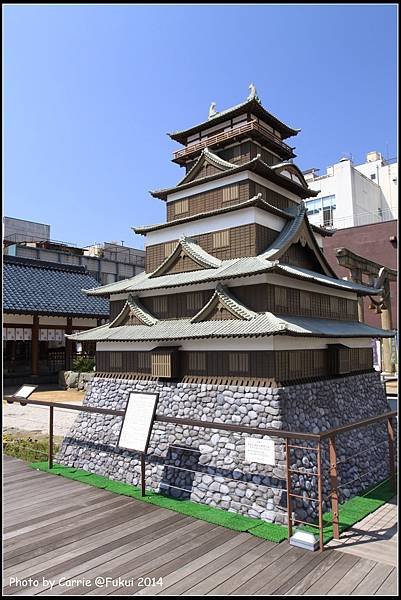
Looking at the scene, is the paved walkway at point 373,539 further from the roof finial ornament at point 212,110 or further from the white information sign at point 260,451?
the roof finial ornament at point 212,110

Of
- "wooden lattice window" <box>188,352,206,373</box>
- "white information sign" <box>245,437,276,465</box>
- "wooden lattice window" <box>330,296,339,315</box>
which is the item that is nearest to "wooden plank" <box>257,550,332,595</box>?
"white information sign" <box>245,437,276,465</box>

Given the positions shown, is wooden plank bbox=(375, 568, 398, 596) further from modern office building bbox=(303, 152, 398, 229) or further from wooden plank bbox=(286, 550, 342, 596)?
modern office building bbox=(303, 152, 398, 229)

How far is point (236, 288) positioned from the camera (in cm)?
1312

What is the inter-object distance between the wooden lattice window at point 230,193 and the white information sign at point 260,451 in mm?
9014

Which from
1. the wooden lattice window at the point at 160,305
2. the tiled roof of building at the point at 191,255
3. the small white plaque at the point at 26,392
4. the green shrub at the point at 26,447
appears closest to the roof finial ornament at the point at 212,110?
the tiled roof of building at the point at 191,255

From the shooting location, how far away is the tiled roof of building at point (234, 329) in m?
11.1

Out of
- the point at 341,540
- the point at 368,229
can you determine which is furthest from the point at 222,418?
the point at 368,229

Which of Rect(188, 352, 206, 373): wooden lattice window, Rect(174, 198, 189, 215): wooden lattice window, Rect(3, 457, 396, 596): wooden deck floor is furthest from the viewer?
Rect(174, 198, 189, 215): wooden lattice window

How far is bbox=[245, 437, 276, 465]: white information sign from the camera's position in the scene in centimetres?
850

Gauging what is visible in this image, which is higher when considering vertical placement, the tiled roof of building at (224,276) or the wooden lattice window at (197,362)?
the tiled roof of building at (224,276)

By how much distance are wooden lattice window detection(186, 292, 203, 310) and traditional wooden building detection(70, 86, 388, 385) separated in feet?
0.11

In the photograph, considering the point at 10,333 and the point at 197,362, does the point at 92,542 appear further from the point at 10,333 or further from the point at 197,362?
the point at 10,333

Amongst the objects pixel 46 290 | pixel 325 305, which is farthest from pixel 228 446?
pixel 46 290

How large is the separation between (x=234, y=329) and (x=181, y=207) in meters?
6.85
